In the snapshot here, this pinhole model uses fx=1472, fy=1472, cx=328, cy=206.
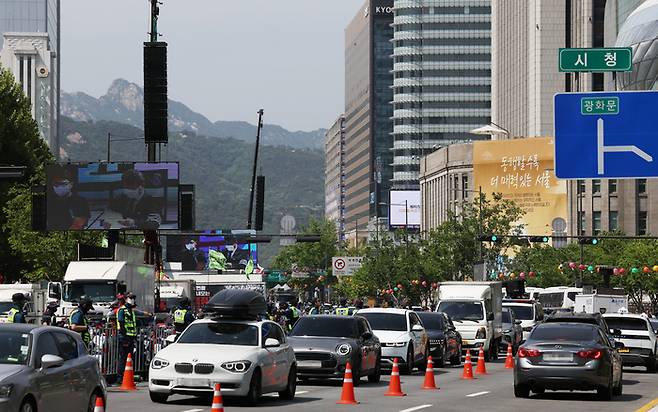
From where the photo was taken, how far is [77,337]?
61.2 feet

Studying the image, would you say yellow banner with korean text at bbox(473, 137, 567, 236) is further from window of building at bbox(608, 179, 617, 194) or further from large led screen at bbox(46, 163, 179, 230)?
large led screen at bbox(46, 163, 179, 230)

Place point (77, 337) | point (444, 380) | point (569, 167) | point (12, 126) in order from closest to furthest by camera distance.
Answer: point (77, 337), point (569, 167), point (444, 380), point (12, 126)

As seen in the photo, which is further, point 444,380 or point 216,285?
point 216,285

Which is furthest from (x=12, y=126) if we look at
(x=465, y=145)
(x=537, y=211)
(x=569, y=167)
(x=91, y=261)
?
(x=465, y=145)

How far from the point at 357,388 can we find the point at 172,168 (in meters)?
30.7

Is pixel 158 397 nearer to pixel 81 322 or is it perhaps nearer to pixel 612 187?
pixel 81 322

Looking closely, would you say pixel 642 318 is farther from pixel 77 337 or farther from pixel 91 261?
pixel 77 337

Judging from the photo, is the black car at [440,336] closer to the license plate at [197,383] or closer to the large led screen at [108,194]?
the license plate at [197,383]

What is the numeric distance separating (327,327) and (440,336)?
10023 mm

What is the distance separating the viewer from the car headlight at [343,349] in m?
29.3

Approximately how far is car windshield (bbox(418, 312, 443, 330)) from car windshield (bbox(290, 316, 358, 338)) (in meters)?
9.60

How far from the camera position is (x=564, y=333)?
90.6 feet

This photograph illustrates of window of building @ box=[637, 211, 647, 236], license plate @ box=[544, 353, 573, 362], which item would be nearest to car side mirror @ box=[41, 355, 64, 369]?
license plate @ box=[544, 353, 573, 362]

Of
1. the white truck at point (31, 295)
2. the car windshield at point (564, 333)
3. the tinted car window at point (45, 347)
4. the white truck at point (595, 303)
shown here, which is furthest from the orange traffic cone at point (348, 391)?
the white truck at point (595, 303)
